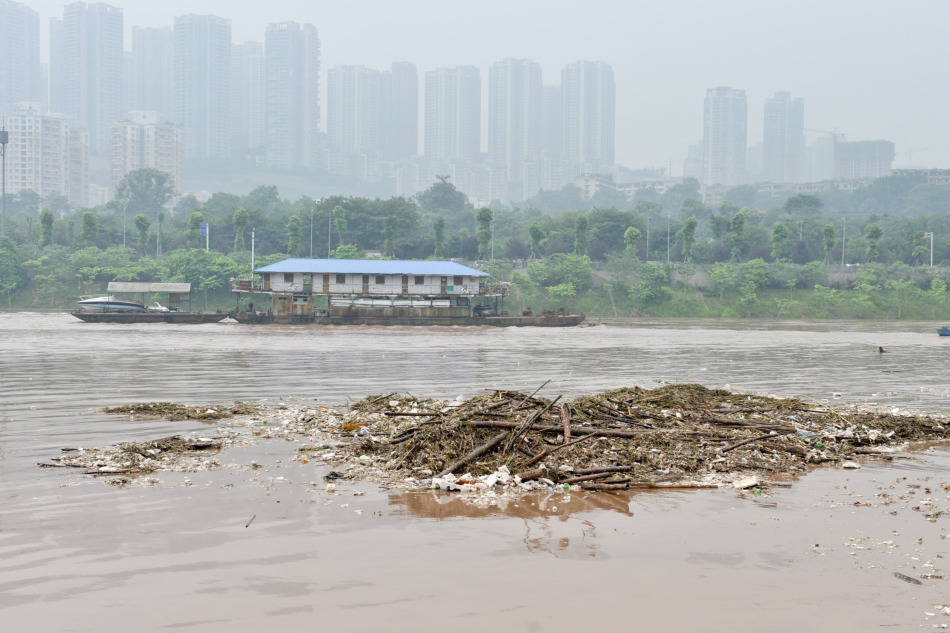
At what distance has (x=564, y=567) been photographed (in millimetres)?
8078

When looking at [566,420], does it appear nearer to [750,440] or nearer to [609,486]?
[609,486]

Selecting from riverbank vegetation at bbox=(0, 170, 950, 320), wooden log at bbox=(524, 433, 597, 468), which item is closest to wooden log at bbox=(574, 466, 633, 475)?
wooden log at bbox=(524, 433, 597, 468)

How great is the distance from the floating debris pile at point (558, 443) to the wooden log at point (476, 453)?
0.06 ft

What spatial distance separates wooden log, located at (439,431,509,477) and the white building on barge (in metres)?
49.5

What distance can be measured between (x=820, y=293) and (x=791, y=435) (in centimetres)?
7359

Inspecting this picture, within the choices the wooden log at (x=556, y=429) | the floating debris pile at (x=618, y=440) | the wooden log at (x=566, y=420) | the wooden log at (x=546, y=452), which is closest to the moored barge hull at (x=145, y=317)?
the floating debris pile at (x=618, y=440)

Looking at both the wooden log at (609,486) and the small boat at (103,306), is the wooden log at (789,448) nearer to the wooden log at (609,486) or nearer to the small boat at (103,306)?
the wooden log at (609,486)

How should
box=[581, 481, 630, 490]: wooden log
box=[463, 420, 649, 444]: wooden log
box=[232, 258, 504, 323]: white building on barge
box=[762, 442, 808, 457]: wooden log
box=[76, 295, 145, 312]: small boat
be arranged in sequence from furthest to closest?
box=[232, 258, 504, 323]: white building on barge, box=[76, 295, 145, 312]: small boat, box=[762, 442, 808, 457]: wooden log, box=[463, 420, 649, 444]: wooden log, box=[581, 481, 630, 490]: wooden log

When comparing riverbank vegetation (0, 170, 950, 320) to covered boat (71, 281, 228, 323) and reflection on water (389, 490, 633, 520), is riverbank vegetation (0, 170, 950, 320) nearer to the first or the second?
covered boat (71, 281, 228, 323)

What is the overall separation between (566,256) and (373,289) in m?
28.4

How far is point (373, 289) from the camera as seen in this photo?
6338cm

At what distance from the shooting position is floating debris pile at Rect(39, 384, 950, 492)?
11.4 m

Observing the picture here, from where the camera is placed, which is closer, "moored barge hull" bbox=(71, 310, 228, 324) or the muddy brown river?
the muddy brown river

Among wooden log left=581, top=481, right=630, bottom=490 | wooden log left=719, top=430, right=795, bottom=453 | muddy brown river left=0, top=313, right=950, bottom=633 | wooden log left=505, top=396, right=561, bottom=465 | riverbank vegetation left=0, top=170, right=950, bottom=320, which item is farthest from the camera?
riverbank vegetation left=0, top=170, right=950, bottom=320
